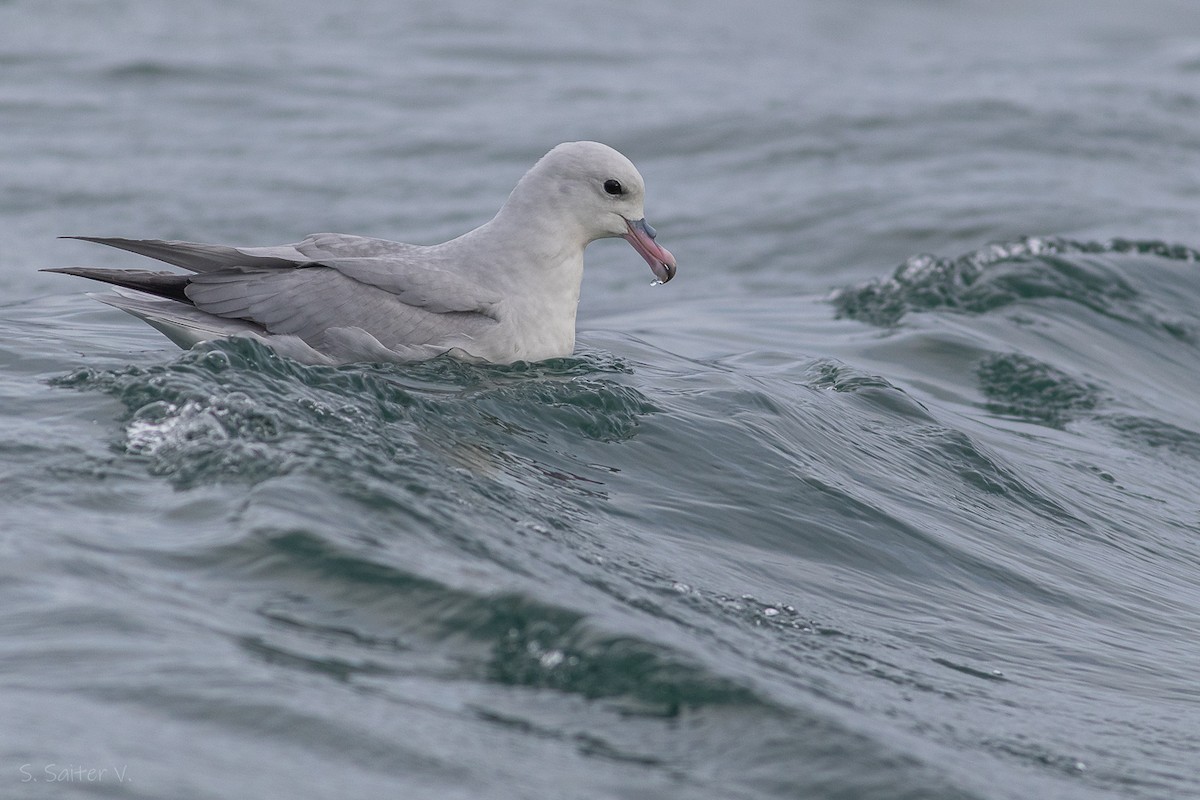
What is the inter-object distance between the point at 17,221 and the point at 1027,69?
14.8m

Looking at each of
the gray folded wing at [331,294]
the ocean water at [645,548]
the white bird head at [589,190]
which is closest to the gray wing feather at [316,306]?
the gray folded wing at [331,294]

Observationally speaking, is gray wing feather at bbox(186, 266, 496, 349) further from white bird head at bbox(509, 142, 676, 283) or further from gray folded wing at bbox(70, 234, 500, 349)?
white bird head at bbox(509, 142, 676, 283)

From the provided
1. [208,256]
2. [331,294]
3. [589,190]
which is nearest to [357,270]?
[331,294]

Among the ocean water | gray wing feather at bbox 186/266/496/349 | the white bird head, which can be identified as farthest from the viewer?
the white bird head

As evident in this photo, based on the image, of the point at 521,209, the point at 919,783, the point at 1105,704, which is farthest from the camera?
the point at 521,209

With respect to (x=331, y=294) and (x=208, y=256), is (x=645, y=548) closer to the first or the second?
(x=331, y=294)

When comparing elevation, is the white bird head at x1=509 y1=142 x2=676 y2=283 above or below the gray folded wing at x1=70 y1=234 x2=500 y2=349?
above

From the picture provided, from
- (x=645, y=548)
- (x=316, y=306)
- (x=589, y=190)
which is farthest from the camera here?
(x=589, y=190)

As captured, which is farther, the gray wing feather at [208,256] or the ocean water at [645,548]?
the gray wing feather at [208,256]

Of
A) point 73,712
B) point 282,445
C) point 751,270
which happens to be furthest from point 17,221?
point 73,712

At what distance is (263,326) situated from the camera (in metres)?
6.72

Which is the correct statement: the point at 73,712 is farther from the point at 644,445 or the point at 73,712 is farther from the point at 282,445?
the point at 644,445

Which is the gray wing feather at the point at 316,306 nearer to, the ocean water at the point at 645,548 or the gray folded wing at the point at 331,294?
the gray folded wing at the point at 331,294

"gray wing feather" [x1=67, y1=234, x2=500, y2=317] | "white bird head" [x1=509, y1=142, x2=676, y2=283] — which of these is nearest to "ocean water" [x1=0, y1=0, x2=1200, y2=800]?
"gray wing feather" [x1=67, y1=234, x2=500, y2=317]
